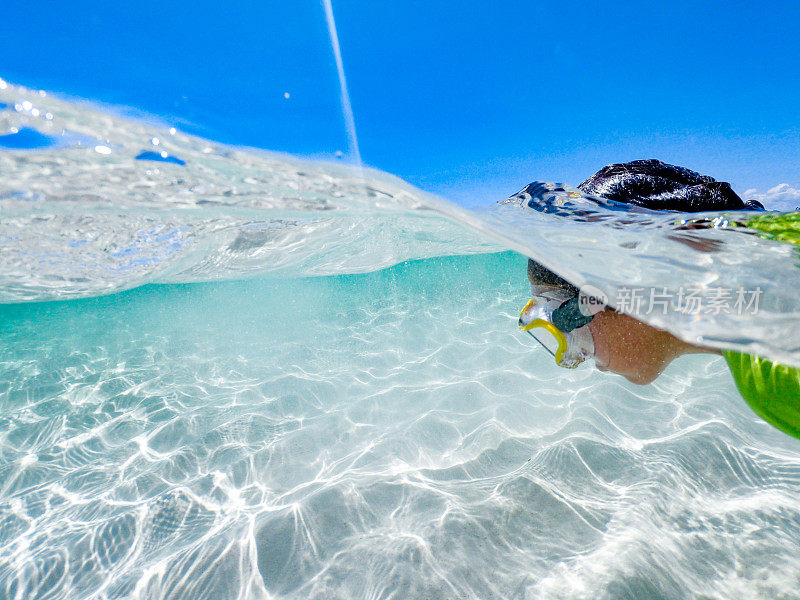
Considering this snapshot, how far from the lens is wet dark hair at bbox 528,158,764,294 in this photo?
341cm

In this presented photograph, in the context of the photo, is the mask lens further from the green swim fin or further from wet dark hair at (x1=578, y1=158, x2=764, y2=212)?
wet dark hair at (x1=578, y1=158, x2=764, y2=212)

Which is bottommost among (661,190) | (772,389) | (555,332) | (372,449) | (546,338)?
(372,449)

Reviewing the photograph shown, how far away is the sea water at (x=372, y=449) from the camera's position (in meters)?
2.87

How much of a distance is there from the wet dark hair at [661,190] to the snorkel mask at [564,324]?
353mm

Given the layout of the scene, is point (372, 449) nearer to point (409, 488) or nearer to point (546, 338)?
point (409, 488)

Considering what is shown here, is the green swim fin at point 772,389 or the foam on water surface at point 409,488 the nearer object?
the green swim fin at point 772,389

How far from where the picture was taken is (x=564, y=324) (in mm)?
3180


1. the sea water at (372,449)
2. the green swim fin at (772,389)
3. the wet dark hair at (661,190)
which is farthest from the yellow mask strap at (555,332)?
the green swim fin at (772,389)

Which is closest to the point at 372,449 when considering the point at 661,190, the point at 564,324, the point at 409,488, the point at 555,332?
the point at 409,488

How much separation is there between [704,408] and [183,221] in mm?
9572

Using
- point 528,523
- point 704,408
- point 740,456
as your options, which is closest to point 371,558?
point 528,523

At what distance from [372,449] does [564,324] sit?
3.30 m

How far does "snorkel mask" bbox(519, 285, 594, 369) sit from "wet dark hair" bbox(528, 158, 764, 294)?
1.16ft

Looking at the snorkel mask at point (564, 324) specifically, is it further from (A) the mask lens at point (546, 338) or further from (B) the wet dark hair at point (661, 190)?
(B) the wet dark hair at point (661, 190)
